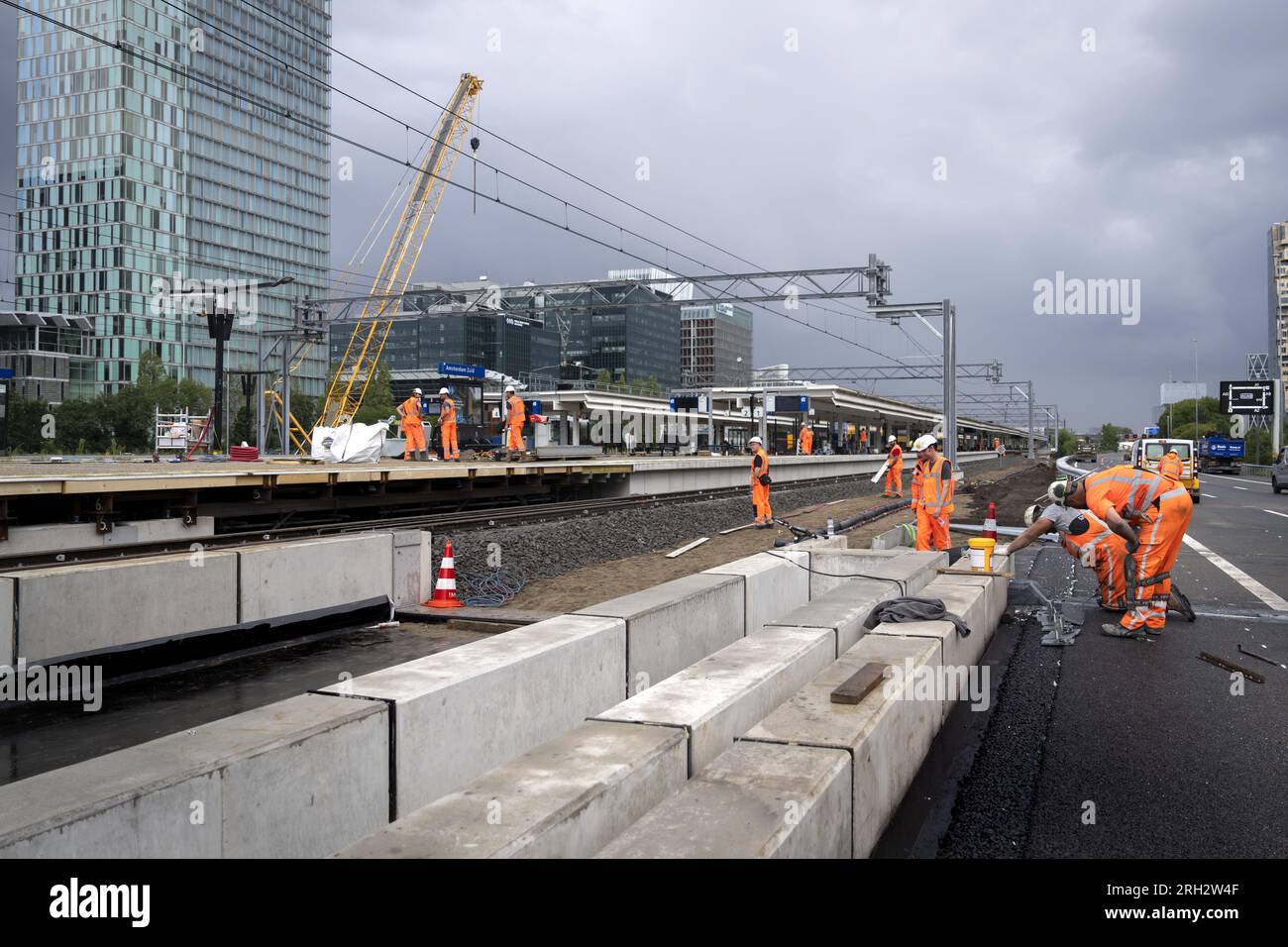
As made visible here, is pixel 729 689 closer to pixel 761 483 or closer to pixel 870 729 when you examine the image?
pixel 870 729

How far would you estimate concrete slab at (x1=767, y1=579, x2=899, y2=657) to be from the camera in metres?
6.96

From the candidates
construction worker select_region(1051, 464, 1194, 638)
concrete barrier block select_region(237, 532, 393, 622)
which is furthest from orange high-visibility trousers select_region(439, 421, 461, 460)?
construction worker select_region(1051, 464, 1194, 638)

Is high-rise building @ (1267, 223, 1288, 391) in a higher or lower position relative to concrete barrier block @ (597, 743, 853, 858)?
higher

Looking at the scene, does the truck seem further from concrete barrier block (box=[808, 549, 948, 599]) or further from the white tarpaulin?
concrete barrier block (box=[808, 549, 948, 599])

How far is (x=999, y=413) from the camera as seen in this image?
101250 millimetres

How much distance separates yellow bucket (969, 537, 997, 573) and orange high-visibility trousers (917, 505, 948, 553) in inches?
126

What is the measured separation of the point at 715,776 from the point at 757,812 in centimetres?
41

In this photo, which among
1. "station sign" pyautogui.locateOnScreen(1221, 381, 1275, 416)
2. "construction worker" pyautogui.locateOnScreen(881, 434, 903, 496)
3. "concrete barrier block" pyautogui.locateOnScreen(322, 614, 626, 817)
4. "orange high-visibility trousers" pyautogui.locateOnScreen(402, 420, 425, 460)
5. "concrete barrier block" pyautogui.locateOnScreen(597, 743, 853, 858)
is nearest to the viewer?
"concrete barrier block" pyautogui.locateOnScreen(597, 743, 853, 858)

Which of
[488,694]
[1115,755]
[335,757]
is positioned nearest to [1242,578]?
[1115,755]

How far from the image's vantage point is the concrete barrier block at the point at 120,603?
7.21 metres

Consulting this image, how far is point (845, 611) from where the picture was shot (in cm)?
740

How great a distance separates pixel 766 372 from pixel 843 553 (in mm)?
71656
